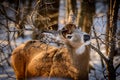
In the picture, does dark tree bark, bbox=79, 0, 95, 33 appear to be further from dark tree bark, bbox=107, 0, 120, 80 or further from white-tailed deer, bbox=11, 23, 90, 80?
white-tailed deer, bbox=11, 23, 90, 80

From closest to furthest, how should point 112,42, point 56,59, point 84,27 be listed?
point 56,59 → point 112,42 → point 84,27

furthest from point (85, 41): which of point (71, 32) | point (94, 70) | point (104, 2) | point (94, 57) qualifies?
point (104, 2)

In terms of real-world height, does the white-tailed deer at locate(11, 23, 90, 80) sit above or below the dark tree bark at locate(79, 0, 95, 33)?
below

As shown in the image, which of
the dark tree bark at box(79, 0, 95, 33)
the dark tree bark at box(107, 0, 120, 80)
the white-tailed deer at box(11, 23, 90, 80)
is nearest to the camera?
the white-tailed deer at box(11, 23, 90, 80)

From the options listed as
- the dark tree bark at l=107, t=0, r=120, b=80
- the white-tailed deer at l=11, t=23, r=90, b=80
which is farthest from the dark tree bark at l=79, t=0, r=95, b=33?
the white-tailed deer at l=11, t=23, r=90, b=80

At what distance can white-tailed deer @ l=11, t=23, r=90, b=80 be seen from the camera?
6.13m

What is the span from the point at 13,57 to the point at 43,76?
38.7 inches

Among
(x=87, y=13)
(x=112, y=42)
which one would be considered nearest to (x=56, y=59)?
(x=112, y=42)

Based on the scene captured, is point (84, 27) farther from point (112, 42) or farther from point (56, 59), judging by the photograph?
point (56, 59)

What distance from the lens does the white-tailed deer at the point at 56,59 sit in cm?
613

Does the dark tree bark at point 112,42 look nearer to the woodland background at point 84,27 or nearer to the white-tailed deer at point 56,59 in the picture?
the woodland background at point 84,27

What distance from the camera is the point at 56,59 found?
660 cm

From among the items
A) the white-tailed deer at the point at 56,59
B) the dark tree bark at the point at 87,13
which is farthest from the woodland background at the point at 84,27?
the white-tailed deer at the point at 56,59

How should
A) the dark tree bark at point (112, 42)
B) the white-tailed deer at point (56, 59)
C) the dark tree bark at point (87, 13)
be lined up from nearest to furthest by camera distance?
the white-tailed deer at point (56, 59) → the dark tree bark at point (112, 42) → the dark tree bark at point (87, 13)
